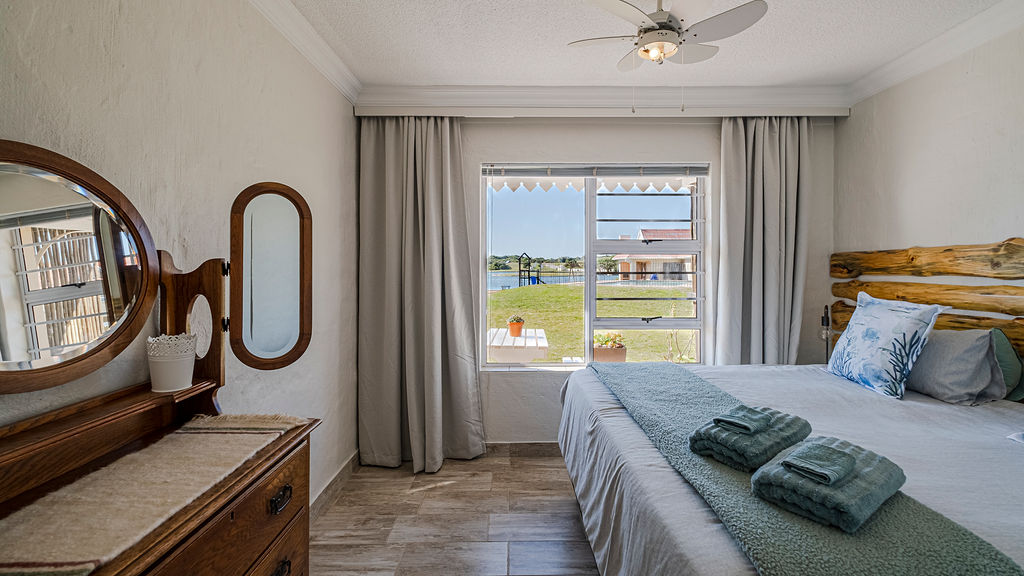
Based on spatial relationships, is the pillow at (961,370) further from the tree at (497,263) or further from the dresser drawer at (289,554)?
the dresser drawer at (289,554)

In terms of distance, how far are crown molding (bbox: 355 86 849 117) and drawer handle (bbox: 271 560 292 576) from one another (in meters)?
2.64

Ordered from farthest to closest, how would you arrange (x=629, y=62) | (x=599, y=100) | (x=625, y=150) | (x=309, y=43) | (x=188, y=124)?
1. (x=625, y=150)
2. (x=599, y=100)
3. (x=309, y=43)
4. (x=629, y=62)
5. (x=188, y=124)

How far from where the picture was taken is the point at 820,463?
3.67 ft

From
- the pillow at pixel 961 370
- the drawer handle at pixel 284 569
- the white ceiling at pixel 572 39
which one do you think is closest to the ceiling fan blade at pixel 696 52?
the white ceiling at pixel 572 39

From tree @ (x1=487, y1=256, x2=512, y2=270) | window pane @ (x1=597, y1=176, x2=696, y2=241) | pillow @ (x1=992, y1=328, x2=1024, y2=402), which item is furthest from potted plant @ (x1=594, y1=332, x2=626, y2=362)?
pillow @ (x1=992, y1=328, x2=1024, y2=402)

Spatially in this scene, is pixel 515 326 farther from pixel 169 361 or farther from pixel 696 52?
pixel 169 361

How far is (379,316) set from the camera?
3125 millimetres

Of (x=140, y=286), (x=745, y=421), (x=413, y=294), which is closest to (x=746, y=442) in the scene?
(x=745, y=421)

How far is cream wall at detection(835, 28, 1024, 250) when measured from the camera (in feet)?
6.91

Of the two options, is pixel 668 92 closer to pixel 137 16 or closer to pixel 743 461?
pixel 743 461

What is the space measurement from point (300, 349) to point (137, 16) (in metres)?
1.44

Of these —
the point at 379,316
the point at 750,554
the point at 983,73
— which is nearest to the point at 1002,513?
the point at 750,554

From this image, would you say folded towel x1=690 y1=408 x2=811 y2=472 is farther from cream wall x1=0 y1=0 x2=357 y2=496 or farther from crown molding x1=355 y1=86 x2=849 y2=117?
crown molding x1=355 y1=86 x2=849 y2=117

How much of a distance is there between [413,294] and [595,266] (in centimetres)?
136
